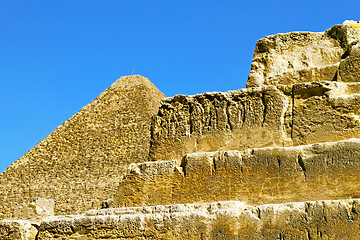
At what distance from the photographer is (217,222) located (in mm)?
4785

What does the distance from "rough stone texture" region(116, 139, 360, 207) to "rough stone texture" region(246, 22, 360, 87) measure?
882 millimetres

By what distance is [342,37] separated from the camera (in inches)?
232

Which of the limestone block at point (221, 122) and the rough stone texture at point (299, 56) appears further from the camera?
the rough stone texture at point (299, 56)

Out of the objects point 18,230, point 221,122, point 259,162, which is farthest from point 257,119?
point 18,230

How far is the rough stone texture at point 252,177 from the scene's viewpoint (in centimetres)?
477

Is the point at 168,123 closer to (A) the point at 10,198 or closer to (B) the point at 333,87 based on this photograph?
(B) the point at 333,87

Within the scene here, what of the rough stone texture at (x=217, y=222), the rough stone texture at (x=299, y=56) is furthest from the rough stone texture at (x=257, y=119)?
the rough stone texture at (x=217, y=222)

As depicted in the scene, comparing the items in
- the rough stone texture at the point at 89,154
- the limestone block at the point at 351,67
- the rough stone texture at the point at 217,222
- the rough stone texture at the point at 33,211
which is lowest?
the rough stone texture at the point at 217,222

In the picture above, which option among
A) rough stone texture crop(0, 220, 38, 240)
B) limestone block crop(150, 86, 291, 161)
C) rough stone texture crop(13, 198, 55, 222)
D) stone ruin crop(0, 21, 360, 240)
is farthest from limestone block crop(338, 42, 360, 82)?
rough stone texture crop(13, 198, 55, 222)

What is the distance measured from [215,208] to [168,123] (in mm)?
1024

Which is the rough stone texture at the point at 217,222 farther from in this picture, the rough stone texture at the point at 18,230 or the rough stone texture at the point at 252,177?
the rough stone texture at the point at 18,230

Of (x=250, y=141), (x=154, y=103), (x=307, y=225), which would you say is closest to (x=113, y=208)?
(x=250, y=141)

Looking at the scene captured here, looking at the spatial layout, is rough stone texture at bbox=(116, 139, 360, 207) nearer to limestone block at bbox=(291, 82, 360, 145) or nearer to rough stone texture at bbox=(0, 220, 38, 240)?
limestone block at bbox=(291, 82, 360, 145)

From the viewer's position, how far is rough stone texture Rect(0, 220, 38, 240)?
5.69m
